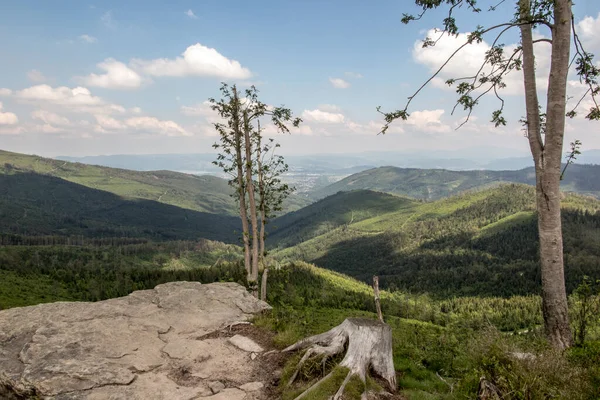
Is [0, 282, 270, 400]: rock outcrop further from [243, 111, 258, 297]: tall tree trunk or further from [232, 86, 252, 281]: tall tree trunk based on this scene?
[232, 86, 252, 281]: tall tree trunk

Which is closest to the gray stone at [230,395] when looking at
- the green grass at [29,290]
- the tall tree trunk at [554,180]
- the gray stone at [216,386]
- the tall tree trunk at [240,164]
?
the gray stone at [216,386]

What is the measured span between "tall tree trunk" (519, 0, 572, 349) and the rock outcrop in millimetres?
9459

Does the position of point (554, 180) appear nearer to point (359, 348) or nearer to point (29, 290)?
point (359, 348)

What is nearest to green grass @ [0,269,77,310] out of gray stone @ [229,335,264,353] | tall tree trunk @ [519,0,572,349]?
gray stone @ [229,335,264,353]

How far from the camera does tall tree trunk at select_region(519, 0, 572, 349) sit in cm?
1066

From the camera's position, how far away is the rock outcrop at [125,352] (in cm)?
967

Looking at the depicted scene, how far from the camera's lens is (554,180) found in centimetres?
1087

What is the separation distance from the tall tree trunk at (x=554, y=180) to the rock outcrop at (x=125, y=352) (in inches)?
372

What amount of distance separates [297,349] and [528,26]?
13.2 metres

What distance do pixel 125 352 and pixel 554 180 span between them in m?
15.0

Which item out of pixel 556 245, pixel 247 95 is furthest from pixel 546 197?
pixel 247 95

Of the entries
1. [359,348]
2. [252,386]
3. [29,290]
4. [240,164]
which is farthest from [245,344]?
[29,290]

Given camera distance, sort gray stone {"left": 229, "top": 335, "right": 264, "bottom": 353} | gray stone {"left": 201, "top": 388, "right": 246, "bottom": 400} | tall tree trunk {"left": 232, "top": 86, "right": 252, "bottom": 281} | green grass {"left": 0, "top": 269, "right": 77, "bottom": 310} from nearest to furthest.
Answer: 1. gray stone {"left": 201, "top": 388, "right": 246, "bottom": 400}
2. gray stone {"left": 229, "top": 335, "right": 264, "bottom": 353}
3. tall tree trunk {"left": 232, "top": 86, "right": 252, "bottom": 281}
4. green grass {"left": 0, "top": 269, "right": 77, "bottom": 310}

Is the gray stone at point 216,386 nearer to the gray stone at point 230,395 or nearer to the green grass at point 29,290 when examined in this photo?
the gray stone at point 230,395
